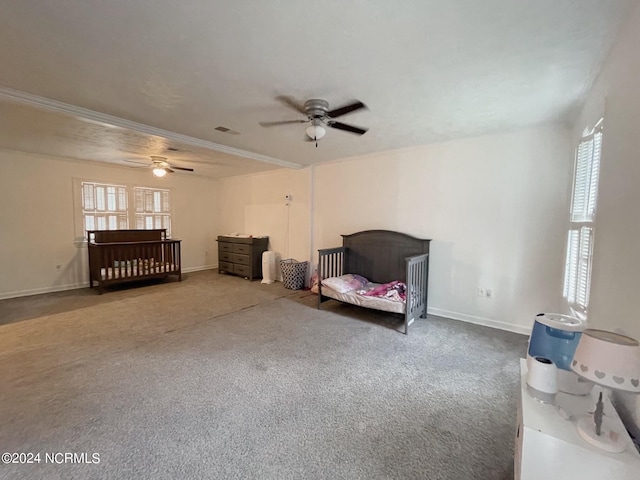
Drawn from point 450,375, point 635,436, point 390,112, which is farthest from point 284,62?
point 450,375

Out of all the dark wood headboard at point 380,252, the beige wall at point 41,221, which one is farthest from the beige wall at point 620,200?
the beige wall at point 41,221

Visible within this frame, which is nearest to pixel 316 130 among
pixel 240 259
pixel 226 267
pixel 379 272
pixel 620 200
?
pixel 620 200

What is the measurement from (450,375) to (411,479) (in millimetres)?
1171

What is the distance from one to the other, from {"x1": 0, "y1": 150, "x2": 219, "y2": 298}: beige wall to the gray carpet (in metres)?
1.25

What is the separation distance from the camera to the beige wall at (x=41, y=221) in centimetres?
450

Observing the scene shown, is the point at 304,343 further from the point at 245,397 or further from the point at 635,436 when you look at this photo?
the point at 635,436

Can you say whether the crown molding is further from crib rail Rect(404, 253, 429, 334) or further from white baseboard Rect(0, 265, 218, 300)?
white baseboard Rect(0, 265, 218, 300)

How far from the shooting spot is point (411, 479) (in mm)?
1442

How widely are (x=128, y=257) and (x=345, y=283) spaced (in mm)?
4043

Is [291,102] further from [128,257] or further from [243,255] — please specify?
[128,257]

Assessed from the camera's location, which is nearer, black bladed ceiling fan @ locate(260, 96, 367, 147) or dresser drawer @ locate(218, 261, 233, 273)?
black bladed ceiling fan @ locate(260, 96, 367, 147)

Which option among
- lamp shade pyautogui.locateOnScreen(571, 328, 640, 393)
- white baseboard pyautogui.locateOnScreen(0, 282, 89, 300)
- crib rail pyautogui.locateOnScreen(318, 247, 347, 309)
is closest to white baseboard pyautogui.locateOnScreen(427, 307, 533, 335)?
crib rail pyautogui.locateOnScreen(318, 247, 347, 309)

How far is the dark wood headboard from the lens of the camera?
4039 millimetres

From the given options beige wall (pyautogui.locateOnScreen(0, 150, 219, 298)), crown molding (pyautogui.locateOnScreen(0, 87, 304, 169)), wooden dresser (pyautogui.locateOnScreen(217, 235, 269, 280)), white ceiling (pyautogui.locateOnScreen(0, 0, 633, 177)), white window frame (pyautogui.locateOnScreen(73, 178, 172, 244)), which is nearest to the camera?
white ceiling (pyautogui.locateOnScreen(0, 0, 633, 177))
